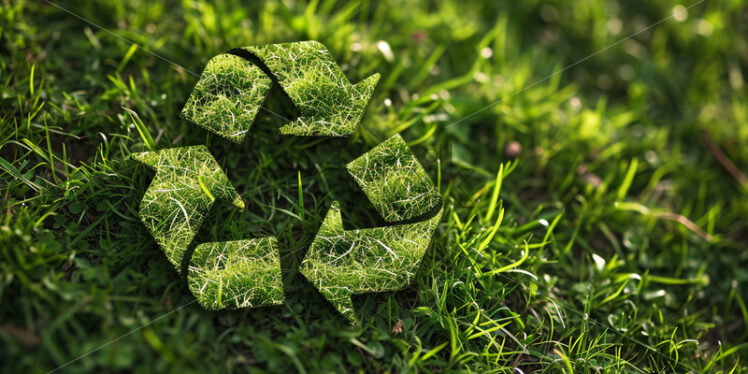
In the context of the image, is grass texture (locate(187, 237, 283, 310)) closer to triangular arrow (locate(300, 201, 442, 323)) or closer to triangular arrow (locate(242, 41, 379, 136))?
triangular arrow (locate(300, 201, 442, 323))

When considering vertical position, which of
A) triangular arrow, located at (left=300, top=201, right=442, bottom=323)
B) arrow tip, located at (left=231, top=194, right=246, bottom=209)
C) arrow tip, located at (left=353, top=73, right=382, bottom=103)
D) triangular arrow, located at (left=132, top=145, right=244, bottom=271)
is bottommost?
triangular arrow, located at (left=300, top=201, right=442, bottom=323)

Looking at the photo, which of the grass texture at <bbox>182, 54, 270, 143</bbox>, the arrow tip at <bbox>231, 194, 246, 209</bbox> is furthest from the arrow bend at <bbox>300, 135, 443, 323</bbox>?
the grass texture at <bbox>182, 54, 270, 143</bbox>

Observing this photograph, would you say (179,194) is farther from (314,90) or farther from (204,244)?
(314,90)

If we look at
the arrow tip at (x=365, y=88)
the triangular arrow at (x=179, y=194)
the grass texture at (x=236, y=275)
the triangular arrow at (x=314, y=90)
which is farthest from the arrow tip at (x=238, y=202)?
the arrow tip at (x=365, y=88)

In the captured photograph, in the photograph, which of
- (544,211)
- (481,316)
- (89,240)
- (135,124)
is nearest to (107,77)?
(135,124)

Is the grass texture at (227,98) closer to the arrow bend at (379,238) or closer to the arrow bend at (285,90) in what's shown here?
the arrow bend at (285,90)

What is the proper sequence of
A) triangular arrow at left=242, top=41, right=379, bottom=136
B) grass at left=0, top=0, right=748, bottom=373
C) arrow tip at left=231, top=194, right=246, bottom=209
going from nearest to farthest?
grass at left=0, top=0, right=748, bottom=373 < arrow tip at left=231, top=194, right=246, bottom=209 < triangular arrow at left=242, top=41, right=379, bottom=136

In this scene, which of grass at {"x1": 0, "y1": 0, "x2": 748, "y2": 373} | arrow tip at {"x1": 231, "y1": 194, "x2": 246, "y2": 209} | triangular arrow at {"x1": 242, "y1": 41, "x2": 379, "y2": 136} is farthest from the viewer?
triangular arrow at {"x1": 242, "y1": 41, "x2": 379, "y2": 136}

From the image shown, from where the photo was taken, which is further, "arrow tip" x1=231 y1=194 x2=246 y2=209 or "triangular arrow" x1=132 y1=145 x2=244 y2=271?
"arrow tip" x1=231 y1=194 x2=246 y2=209

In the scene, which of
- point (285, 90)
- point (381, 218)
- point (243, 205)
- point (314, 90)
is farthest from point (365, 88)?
point (243, 205)
